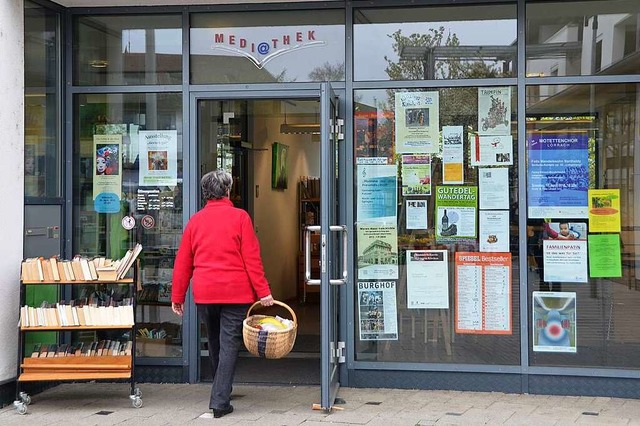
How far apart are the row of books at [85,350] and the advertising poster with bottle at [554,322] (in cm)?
316

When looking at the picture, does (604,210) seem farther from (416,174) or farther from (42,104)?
(42,104)

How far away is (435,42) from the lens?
7.20 metres

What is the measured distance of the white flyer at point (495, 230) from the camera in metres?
7.05

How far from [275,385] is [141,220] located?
179 cm

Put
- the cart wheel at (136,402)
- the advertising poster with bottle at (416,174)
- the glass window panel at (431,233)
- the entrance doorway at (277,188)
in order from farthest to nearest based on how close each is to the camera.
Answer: the entrance doorway at (277,188) → the advertising poster with bottle at (416,174) → the glass window panel at (431,233) → the cart wheel at (136,402)

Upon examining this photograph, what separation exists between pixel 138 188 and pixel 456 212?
105 inches

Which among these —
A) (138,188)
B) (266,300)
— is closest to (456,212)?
(266,300)

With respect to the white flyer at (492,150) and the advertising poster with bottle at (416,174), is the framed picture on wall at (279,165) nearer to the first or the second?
the advertising poster with bottle at (416,174)

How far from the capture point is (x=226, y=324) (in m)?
6.23

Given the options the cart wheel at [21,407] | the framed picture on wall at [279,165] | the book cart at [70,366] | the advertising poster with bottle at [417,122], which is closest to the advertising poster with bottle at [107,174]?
the book cart at [70,366]

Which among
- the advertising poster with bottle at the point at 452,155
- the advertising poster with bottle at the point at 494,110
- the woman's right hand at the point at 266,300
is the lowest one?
the woman's right hand at the point at 266,300

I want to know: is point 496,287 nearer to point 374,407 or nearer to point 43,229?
point 374,407

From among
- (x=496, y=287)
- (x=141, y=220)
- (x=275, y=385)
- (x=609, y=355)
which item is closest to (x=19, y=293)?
(x=141, y=220)

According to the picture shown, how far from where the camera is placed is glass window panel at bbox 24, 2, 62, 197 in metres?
7.00
